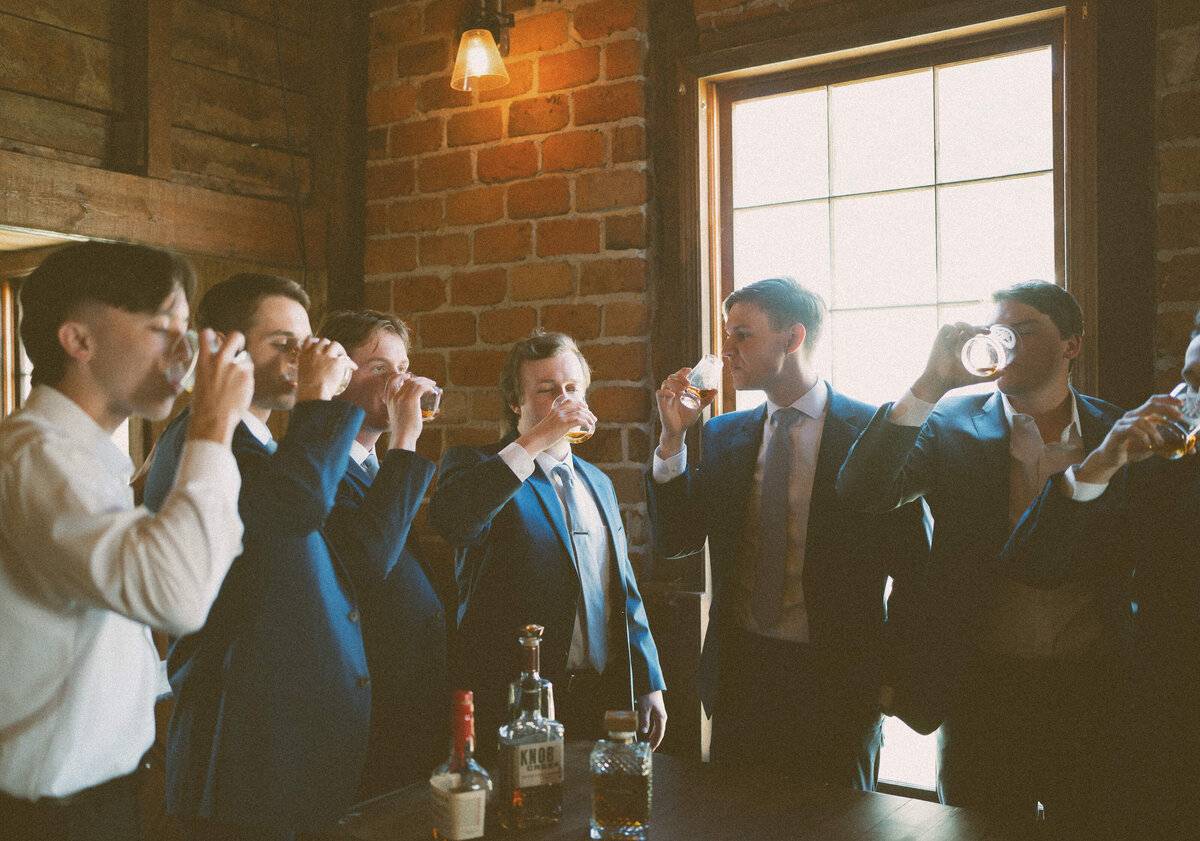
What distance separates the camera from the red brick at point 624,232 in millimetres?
2594

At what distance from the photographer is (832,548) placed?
6.64 feet

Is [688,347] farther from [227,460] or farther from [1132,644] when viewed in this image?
[227,460]

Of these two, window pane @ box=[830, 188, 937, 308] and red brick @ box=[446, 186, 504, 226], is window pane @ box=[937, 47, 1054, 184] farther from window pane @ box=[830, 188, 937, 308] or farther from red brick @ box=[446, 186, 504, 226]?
red brick @ box=[446, 186, 504, 226]

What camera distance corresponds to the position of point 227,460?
1219mm

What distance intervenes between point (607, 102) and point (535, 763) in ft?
6.18

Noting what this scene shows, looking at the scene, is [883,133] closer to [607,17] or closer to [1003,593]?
[607,17]

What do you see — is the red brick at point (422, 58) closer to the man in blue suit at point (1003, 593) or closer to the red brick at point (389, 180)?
the red brick at point (389, 180)

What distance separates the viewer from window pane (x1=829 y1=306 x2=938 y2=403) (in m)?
2.38

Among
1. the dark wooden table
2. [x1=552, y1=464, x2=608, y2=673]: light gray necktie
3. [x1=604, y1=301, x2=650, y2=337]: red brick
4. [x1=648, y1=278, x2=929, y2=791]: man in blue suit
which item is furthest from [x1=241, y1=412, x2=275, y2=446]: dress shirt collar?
[x1=604, y1=301, x2=650, y2=337]: red brick

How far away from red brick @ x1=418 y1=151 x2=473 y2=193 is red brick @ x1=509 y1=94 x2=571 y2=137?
186mm

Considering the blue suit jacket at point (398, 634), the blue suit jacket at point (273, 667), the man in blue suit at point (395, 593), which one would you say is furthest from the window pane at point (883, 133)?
the blue suit jacket at point (273, 667)

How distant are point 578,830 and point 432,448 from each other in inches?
67.7

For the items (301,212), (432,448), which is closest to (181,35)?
(301,212)

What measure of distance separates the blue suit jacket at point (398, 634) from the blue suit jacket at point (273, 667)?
0.58 ft
